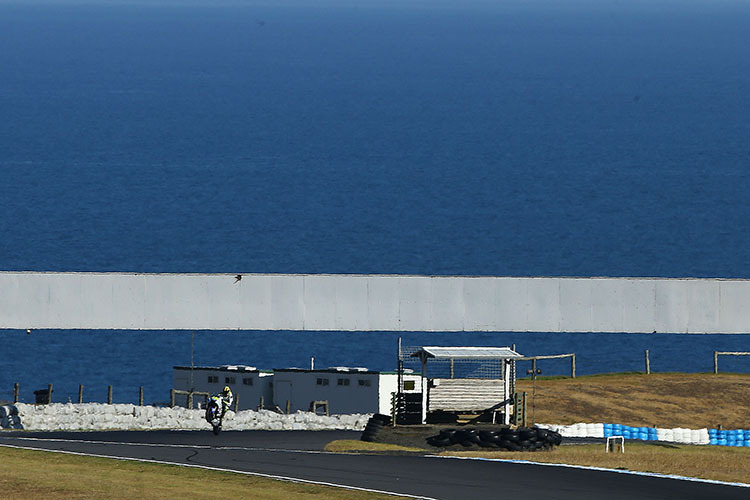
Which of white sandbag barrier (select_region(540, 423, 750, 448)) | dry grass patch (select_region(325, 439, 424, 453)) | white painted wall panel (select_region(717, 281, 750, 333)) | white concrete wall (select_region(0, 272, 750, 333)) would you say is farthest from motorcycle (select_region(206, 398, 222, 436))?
white painted wall panel (select_region(717, 281, 750, 333))

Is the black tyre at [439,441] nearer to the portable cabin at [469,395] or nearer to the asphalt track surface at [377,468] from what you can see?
the asphalt track surface at [377,468]

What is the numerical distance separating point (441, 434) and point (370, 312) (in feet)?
73.1

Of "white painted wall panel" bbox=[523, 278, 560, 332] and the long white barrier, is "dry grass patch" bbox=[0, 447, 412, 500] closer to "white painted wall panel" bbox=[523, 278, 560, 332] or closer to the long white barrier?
the long white barrier

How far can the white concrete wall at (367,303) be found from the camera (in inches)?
2579

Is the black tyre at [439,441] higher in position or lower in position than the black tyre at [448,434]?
lower

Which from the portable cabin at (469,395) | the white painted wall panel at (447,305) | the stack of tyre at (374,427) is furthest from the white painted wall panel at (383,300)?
the stack of tyre at (374,427)

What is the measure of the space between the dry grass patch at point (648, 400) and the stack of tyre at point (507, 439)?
18.5 meters

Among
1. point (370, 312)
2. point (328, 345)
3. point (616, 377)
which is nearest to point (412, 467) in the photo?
point (370, 312)

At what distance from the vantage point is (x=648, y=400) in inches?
2751

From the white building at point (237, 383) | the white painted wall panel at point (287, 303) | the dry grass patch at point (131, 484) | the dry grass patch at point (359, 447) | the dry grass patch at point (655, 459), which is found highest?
the white painted wall panel at point (287, 303)

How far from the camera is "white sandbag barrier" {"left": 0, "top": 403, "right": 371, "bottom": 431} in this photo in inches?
2183

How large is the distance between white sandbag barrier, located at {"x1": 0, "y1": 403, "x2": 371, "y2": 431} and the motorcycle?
509 cm

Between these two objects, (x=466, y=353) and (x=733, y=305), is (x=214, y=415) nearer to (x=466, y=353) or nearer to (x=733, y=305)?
(x=466, y=353)

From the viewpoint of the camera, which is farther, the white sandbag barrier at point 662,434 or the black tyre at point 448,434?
the white sandbag barrier at point 662,434
